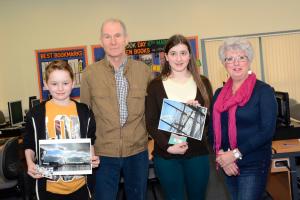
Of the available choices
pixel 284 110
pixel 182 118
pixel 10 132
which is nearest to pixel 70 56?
pixel 10 132

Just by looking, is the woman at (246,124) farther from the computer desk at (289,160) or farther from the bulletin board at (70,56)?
the bulletin board at (70,56)

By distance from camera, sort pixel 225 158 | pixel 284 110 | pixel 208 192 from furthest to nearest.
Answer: pixel 208 192, pixel 284 110, pixel 225 158

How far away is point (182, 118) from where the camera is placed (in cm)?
Answer: 239

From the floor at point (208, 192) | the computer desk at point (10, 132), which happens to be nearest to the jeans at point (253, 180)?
the floor at point (208, 192)

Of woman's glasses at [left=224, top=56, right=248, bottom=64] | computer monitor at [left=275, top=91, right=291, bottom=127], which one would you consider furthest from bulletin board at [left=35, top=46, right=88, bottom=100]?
woman's glasses at [left=224, top=56, right=248, bottom=64]

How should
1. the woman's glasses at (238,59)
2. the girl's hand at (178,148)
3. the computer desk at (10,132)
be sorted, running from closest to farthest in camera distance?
the woman's glasses at (238,59), the girl's hand at (178,148), the computer desk at (10,132)

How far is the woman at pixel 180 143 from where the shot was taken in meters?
2.39

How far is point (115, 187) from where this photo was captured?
2.59 meters

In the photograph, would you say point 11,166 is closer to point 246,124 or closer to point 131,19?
point 246,124

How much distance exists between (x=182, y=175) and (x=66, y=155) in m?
0.86

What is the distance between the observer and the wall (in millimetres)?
6566

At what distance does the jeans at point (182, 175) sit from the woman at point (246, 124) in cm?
17

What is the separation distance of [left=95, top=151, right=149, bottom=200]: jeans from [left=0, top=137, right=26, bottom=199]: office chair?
1.92 metres

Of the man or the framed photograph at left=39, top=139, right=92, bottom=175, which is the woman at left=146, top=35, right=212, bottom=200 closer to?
the man
